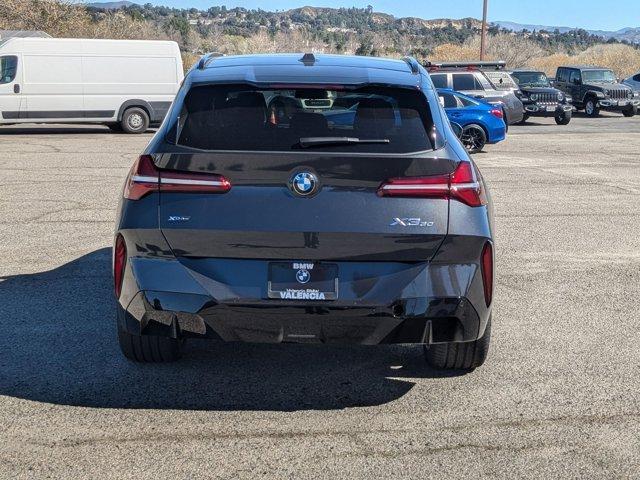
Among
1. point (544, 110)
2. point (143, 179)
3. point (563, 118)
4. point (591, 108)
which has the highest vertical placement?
point (143, 179)

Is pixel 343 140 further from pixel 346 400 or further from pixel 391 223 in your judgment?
pixel 346 400

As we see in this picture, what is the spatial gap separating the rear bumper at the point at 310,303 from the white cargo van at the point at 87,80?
67.0ft

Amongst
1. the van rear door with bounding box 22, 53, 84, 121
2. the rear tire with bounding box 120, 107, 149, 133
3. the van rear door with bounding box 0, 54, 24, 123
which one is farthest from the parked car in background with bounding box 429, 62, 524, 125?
the van rear door with bounding box 0, 54, 24, 123

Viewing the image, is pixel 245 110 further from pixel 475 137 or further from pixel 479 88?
pixel 479 88

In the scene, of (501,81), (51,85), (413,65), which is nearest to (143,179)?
(413,65)

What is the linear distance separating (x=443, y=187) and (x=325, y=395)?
1255 millimetres

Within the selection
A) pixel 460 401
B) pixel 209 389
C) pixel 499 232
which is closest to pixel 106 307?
pixel 209 389

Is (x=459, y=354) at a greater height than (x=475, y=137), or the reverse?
(x=459, y=354)

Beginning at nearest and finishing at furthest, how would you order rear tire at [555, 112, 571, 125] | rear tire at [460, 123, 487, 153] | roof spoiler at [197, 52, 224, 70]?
1. roof spoiler at [197, 52, 224, 70]
2. rear tire at [460, 123, 487, 153]
3. rear tire at [555, 112, 571, 125]

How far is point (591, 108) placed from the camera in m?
36.0

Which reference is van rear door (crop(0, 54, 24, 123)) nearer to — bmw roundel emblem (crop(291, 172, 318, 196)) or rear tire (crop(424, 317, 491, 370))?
rear tire (crop(424, 317, 491, 370))

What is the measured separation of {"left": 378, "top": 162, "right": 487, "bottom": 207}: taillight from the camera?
4641mm

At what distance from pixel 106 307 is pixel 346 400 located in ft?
8.14

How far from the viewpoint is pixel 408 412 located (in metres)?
4.86
